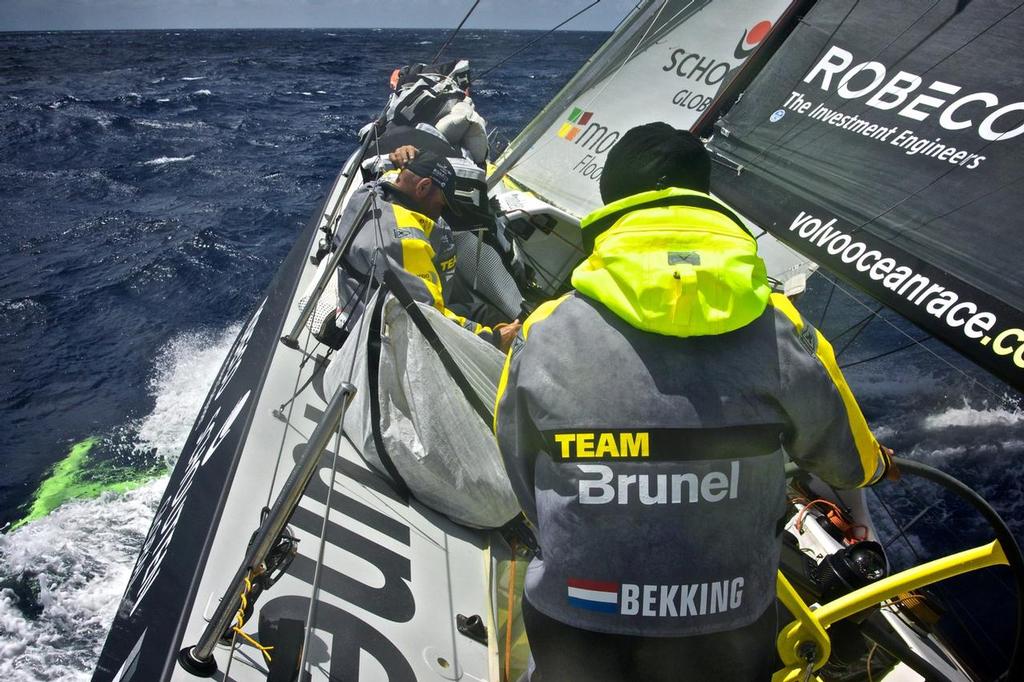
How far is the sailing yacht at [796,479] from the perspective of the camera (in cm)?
162

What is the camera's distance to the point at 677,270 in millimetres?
1047

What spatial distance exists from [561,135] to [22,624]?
13.5 feet

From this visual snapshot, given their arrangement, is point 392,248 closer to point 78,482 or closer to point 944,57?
point 944,57

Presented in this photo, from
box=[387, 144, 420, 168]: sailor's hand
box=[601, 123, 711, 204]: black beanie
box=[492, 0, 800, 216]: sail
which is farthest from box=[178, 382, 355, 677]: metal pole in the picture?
box=[492, 0, 800, 216]: sail

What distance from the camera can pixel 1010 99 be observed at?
2.00 m

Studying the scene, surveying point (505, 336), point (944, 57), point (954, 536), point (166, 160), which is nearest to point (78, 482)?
point (505, 336)

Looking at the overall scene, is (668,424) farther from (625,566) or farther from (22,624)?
(22,624)

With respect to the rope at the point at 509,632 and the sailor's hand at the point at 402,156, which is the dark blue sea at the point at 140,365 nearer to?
the rope at the point at 509,632

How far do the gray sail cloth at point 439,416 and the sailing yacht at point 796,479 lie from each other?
15 mm

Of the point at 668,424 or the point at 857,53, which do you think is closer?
the point at 668,424

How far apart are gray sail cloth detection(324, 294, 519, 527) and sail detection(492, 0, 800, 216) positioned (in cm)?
216

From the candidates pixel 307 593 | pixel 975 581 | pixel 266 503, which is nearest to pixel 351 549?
pixel 307 593

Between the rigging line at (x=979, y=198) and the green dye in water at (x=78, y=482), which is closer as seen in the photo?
Result: the rigging line at (x=979, y=198)

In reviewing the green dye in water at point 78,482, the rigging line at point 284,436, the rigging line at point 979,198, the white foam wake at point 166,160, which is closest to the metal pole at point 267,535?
the rigging line at point 284,436
